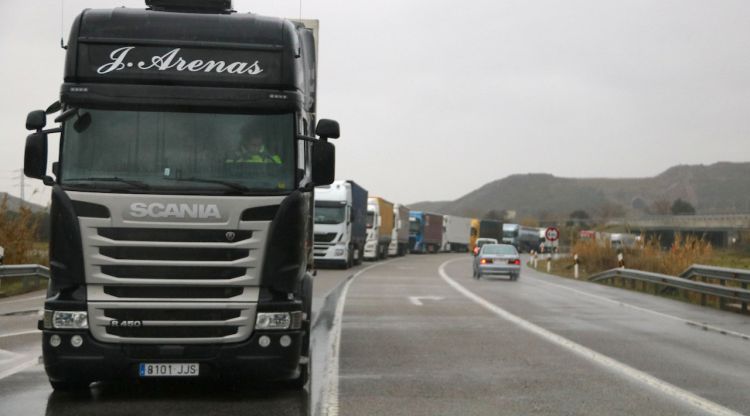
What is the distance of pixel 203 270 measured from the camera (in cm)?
823

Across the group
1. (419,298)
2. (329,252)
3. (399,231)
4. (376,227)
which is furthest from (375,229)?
(419,298)

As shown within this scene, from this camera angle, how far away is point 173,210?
820 cm

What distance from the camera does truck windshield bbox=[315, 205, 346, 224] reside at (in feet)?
129

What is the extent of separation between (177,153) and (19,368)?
12.8 ft

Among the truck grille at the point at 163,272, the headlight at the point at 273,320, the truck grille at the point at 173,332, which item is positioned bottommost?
the truck grille at the point at 173,332

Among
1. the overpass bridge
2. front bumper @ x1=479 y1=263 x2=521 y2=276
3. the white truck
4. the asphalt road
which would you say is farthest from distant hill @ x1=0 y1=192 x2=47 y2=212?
the white truck

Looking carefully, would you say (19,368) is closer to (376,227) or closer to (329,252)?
(329,252)

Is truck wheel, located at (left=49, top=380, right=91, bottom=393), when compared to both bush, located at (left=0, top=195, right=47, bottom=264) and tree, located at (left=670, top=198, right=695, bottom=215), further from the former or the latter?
tree, located at (left=670, top=198, right=695, bottom=215)

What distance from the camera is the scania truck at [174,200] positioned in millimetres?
8172

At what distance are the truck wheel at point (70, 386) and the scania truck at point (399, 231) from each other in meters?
52.0

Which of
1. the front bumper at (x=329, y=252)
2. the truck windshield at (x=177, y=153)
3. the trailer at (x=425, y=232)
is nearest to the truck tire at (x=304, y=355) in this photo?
the truck windshield at (x=177, y=153)

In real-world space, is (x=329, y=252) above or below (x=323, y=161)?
below

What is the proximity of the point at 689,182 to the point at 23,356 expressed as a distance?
177 m

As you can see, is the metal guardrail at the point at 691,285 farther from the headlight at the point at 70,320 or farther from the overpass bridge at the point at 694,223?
the overpass bridge at the point at 694,223
